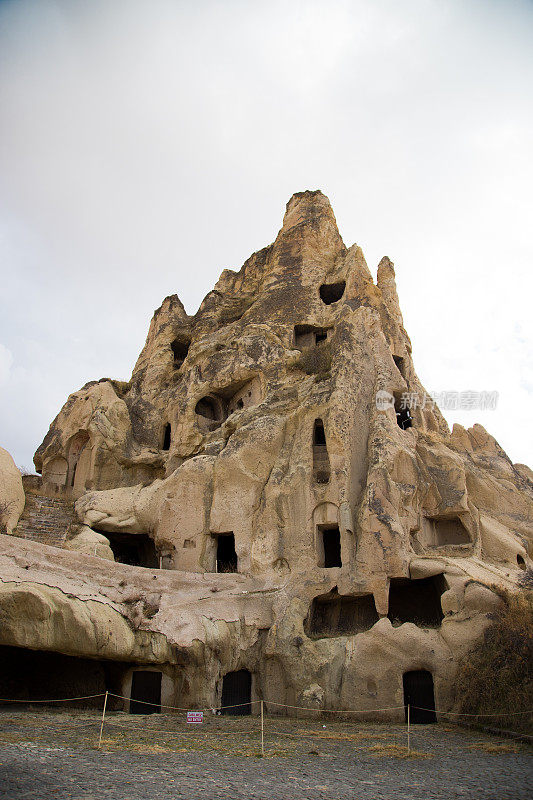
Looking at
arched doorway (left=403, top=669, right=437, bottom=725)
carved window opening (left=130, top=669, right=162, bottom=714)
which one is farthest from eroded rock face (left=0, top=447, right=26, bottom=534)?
arched doorway (left=403, top=669, right=437, bottom=725)

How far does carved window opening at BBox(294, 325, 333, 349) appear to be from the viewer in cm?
2711

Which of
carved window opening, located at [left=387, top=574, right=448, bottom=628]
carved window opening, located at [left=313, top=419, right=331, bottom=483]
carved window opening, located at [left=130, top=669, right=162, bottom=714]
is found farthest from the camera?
carved window opening, located at [left=313, top=419, right=331, bottom=483]

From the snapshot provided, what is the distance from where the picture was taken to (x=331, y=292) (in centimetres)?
2898

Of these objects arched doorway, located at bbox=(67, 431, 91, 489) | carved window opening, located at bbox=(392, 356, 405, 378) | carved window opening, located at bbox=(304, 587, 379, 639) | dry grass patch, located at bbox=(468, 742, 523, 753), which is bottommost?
dry grass patch, located at bbox=(468, 742, 523, 753)

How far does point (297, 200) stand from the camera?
1278 inches

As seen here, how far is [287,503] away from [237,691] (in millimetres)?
5776

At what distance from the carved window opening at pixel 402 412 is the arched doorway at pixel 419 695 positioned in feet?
32.4

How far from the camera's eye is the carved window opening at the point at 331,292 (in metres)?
28.4

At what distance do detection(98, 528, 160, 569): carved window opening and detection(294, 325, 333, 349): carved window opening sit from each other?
1062 cm

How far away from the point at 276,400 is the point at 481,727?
12.8 metres

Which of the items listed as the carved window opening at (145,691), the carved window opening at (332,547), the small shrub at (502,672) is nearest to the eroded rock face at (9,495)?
the carved window opening at (145,691)

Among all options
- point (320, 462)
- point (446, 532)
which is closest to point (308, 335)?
point (320, 462)

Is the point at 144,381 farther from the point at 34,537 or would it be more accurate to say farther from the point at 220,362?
the point at 34,537

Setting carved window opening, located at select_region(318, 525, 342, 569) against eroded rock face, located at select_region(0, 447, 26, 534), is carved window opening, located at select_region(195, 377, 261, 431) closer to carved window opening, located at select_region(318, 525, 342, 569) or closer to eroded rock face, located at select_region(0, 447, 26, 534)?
carved window opening, located at select_region(318, 525, 342, 569)
